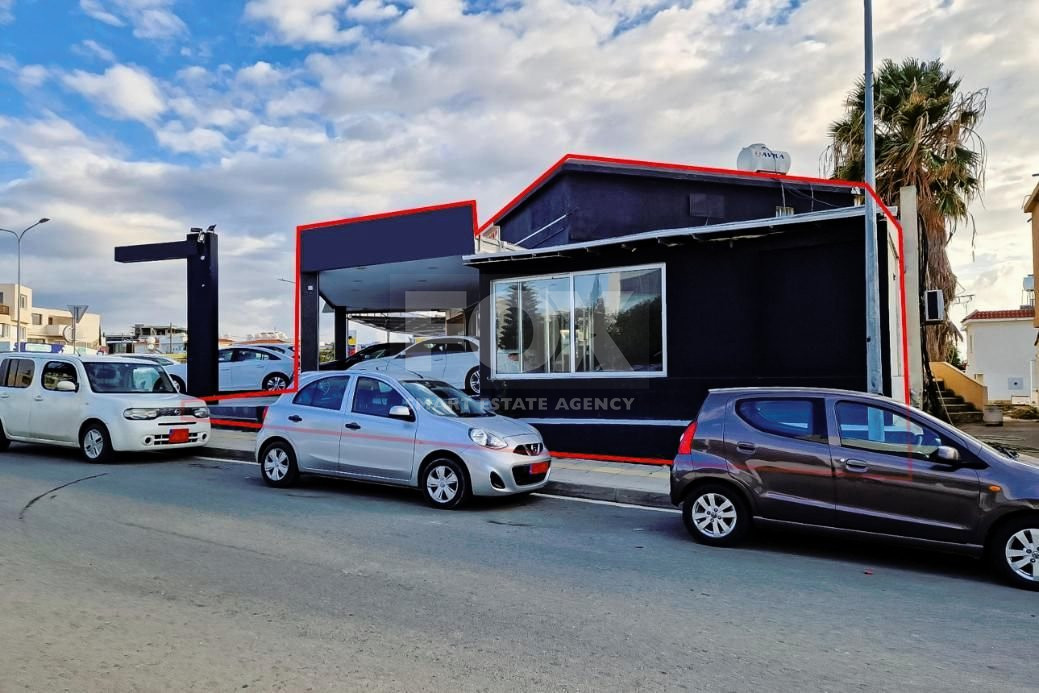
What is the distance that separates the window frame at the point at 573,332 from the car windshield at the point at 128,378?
588cm

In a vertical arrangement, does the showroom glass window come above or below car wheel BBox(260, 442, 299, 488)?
above

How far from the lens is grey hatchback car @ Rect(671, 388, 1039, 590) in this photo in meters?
5.97

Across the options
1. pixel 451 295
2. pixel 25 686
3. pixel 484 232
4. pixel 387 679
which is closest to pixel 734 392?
pixel 387 679

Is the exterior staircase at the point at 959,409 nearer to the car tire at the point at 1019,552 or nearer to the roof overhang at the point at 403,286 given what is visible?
the roof overhang at the point at 403,286

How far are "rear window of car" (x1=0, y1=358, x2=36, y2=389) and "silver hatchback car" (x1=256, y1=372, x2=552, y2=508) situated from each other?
5.62 m

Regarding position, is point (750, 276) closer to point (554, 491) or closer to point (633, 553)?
point (554, 491)

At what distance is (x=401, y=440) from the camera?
8789 millimetres

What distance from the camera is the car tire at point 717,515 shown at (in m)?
7.00

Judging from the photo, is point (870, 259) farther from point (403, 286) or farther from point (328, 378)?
point (403, 286)

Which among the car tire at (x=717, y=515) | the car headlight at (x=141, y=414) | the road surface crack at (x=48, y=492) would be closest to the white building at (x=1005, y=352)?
the car tire at (x=717, y=515)

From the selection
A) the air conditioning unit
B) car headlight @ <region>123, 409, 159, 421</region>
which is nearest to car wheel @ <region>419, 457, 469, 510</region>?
car headlight @ <region>123, 409, 159, 421</region>

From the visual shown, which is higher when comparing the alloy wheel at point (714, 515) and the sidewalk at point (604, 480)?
the alloy wheel at point (714, 515)

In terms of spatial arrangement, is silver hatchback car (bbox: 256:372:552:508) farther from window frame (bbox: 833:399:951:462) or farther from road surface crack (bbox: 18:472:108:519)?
window frame (bbox: 833:399:951:462)

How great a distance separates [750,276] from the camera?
11.6 m
